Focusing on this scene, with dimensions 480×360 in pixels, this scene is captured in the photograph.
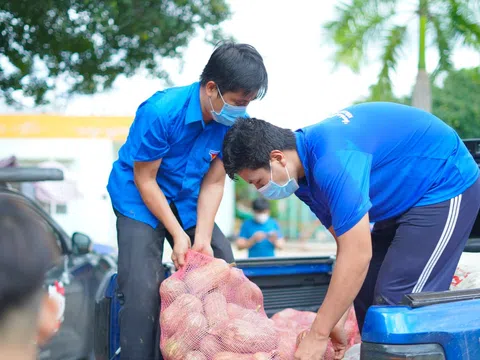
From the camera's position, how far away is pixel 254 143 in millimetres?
2855

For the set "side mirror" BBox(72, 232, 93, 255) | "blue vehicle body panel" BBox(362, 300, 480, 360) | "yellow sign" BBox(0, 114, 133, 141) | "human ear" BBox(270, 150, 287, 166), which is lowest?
"yellow sign" BBox(0, 114, 133, 141)

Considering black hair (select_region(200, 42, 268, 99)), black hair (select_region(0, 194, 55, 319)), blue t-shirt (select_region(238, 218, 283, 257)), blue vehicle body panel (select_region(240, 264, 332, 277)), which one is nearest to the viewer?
black hair (select_region(0, 194, 55, 319))

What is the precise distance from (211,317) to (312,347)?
0.57 metres

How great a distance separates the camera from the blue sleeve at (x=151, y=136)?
328 centimetres

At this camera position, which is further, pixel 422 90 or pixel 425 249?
pixel 422 90

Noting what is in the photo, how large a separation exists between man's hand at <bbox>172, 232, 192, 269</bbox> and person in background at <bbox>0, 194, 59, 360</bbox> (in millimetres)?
1843

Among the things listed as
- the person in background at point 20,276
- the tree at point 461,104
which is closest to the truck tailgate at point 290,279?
the person in background at point 20,276

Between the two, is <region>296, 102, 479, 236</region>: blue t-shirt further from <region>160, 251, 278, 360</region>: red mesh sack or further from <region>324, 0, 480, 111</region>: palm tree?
<region>324, 0, 480, 111</region>: palm tree

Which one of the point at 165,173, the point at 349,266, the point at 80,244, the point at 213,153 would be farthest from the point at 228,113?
the point at 80,244

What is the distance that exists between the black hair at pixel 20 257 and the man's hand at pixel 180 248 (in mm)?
1903

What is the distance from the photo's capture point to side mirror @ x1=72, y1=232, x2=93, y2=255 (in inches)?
222

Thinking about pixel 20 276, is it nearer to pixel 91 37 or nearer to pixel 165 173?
pixel 165 173

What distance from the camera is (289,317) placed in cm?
381

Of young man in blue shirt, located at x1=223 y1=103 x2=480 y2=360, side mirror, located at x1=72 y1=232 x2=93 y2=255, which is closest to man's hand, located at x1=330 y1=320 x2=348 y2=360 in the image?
young man in blue shirt, located at x1=223 y1=103 x2=480 y2=360
